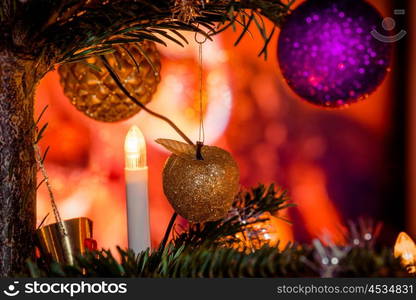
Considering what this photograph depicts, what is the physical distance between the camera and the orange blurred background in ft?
3.44

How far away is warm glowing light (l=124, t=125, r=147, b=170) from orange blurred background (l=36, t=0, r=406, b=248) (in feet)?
2.04

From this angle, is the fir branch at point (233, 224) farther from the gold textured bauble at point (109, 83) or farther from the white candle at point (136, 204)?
the gold textured bauble at point (109, 83)

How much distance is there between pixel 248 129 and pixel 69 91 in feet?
2.10

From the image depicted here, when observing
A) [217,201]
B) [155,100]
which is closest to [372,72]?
[217,201]

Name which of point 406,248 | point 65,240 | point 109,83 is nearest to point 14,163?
point 65,240

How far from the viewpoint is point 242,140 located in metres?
1.11

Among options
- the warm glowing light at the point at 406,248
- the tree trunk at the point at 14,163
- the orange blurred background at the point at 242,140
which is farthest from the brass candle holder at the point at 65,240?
the orange blurred background at the point at 242,140

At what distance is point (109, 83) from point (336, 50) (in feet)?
0.89

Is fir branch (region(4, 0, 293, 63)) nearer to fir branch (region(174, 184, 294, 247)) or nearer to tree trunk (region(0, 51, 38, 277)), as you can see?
tree trunk (region(0, 51, 38, 277))

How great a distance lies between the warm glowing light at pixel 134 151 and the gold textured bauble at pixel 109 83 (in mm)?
85

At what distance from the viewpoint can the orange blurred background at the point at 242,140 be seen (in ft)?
3.44

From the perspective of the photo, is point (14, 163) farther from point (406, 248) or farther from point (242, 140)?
point (242, 140)

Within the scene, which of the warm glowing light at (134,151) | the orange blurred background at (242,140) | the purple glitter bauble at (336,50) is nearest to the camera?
the purple glitter bauble at (336,50)

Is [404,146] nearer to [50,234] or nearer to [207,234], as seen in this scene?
[207,234]
